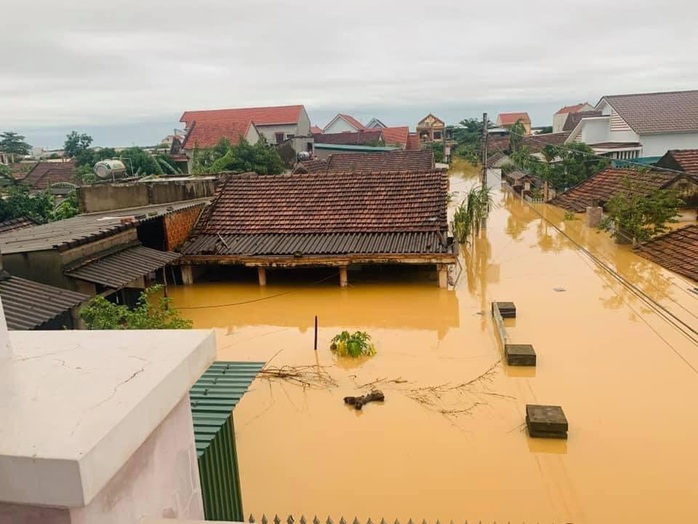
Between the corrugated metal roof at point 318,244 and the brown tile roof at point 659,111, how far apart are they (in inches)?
999

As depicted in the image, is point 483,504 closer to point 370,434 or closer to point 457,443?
point 457,443

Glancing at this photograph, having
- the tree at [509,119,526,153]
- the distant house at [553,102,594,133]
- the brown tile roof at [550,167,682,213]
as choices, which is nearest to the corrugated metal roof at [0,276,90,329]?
the brown tile roof at [550,167,682,213]

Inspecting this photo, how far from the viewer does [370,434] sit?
316 inches

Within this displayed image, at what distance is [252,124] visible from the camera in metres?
47.4

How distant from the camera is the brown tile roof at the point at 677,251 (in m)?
15.1

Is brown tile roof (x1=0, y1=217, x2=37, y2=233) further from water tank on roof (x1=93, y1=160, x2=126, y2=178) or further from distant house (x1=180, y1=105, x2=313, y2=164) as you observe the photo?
distant house (x1=180, y1=105, x2=313, y2=164)

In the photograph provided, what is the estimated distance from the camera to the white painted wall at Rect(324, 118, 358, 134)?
68.9 m

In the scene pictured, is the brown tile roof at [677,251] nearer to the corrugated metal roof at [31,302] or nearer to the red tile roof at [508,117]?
the corrugated metal roof at [31,302]

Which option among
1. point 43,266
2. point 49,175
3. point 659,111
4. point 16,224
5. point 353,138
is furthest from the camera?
point 353,138

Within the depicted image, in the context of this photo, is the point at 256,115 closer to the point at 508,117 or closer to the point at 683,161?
the point at 683,161

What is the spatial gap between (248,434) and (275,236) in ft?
29.0

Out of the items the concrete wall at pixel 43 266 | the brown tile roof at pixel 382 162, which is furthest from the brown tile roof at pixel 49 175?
the concrete wall at pixel 43 266

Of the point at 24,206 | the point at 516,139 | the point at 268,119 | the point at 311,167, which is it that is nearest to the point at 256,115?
the point at 268,119

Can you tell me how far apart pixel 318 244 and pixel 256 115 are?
4021 cm
